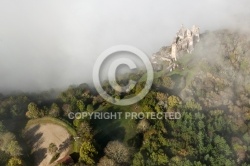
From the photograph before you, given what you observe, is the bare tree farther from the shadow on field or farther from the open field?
the shadow on field

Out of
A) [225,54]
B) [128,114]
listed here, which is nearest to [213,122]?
[128,114]

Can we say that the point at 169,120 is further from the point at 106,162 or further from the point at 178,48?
the point at 178,48

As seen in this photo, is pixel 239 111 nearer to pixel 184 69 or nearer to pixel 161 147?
pixel 184 69

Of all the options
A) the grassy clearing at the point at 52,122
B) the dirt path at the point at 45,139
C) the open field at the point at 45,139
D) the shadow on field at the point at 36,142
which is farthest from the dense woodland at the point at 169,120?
the dirt path at the point at 45,139

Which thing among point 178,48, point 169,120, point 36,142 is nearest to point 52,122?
point 36,142

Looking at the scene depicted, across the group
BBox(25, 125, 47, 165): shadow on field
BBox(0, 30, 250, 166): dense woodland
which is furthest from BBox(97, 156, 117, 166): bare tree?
BBox(25, 125, 47, 165): shadow on field

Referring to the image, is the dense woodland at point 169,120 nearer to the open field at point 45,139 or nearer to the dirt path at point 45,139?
the open field at point 45,139
